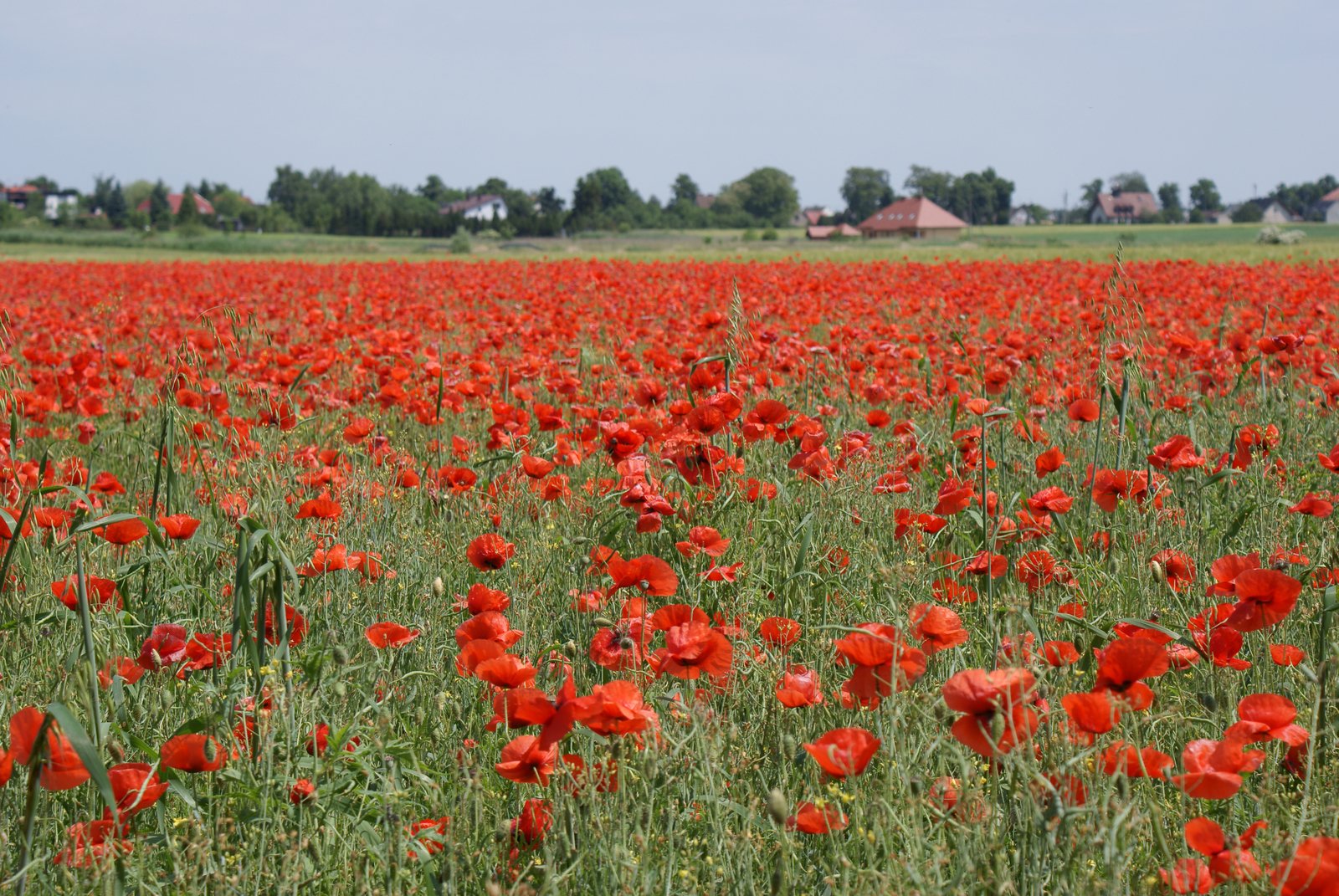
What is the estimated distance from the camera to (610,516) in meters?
3.25

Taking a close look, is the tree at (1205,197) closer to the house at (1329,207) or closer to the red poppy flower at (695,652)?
the house at (1329,207)

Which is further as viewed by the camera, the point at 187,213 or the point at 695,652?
A: the point at 187,213

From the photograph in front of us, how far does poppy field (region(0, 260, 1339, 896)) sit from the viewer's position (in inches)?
61.4

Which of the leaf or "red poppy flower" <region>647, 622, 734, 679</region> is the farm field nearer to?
"red poppy flower" <region>647, 622, 734, 679</region>

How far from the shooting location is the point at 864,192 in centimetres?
11094

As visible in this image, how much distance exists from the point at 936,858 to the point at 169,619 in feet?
6.87

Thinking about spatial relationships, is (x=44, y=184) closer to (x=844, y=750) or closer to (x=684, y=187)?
(x=684, y=187)

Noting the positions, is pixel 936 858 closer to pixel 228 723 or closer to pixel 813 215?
pixel 228 723

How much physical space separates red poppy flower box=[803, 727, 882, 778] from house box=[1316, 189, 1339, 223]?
122658mm

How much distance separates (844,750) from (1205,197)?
131079 millimetres

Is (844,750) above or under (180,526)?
under

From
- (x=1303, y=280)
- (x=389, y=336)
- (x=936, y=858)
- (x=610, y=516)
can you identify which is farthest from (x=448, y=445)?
(x=1303, y=280)

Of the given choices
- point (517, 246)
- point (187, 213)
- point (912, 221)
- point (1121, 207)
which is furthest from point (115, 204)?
point (1121, 207)

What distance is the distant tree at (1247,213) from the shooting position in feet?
326
